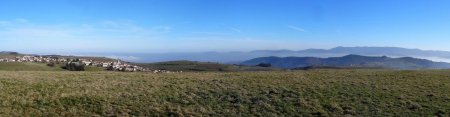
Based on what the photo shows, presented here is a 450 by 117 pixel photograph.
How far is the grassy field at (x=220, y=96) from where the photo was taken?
107ft

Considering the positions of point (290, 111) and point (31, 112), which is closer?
point (31, 112)

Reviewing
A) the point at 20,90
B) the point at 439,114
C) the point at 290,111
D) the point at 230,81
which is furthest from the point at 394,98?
the point at 20,90

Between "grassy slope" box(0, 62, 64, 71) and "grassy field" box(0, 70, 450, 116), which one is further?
"grassy slope" box(0, 62, 64, 71)

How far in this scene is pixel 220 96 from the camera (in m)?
37.3

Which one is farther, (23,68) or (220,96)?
(23,68)

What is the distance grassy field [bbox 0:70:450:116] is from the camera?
32562 millimetres

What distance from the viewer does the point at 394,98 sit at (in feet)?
121

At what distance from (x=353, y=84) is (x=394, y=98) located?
583cm

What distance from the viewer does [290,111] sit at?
33.3 m

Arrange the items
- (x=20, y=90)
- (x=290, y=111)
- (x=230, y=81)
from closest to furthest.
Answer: (x=290, y=111) → (x=20, y=90) → (x=230, y=81)

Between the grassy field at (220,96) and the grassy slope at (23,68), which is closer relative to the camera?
the grassy field at (220,96)

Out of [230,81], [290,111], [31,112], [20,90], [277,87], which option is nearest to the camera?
[31,112]

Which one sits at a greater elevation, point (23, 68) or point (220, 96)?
point (220, 96)

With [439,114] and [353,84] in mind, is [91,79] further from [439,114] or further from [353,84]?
[439,114]
